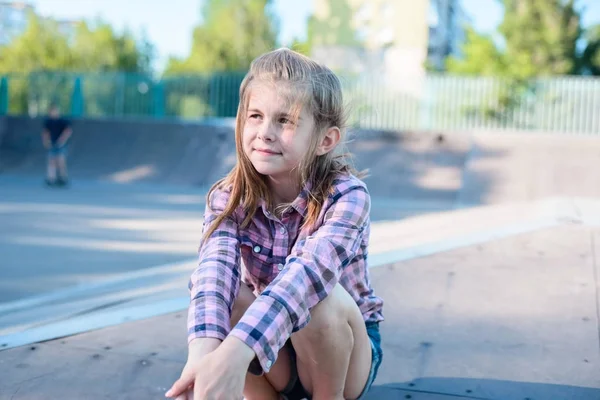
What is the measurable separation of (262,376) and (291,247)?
41 cm

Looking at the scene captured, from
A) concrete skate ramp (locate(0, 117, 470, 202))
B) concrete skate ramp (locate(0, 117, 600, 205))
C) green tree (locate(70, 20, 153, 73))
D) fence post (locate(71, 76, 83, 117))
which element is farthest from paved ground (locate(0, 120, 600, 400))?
green tree (locate(70, 20, 153, 73))

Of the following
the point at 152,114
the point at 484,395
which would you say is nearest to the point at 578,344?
the point at 484,395

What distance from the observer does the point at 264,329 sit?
1.87 m

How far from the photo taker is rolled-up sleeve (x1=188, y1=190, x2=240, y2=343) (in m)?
1.99

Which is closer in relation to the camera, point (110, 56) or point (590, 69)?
point (590, 69)

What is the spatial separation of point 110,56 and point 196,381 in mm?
36711

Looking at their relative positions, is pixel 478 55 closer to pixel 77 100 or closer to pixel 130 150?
pixel 77 100

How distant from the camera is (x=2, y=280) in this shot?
548 centimetres

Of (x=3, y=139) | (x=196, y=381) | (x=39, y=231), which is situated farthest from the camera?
(x=3, y=139)

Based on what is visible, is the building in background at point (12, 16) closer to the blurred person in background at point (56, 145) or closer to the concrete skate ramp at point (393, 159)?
the concrete skate ramp at point (393, 159)

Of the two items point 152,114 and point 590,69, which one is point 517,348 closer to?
point 152,114

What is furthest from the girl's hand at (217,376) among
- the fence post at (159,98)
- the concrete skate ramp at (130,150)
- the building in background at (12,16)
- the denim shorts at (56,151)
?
the building in background at (12,16)

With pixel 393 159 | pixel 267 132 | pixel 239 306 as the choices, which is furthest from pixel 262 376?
pixel 393 159

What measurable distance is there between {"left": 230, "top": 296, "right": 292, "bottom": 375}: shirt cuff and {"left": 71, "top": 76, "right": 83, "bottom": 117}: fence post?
64.1ft
